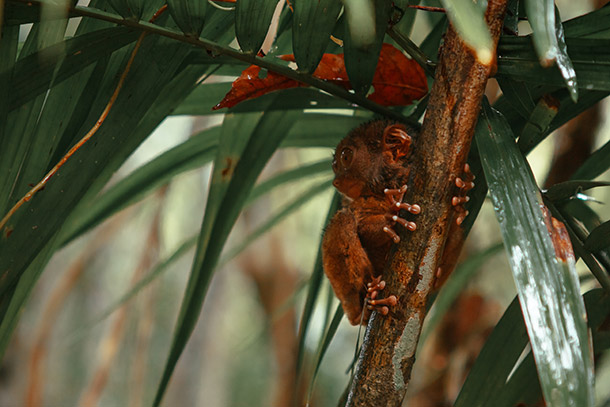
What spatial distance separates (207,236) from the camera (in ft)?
4.98

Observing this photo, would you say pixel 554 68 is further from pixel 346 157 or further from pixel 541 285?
pixel 346 157

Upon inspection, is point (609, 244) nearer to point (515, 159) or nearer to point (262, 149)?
point (515, 159)

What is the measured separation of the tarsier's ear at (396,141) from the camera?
5.49 feet

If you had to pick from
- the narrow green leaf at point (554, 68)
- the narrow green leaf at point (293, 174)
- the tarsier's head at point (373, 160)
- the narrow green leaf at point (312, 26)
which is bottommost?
the narrow green leaf at point (554, 68)

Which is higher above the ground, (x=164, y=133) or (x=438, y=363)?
(x=164, y=133)

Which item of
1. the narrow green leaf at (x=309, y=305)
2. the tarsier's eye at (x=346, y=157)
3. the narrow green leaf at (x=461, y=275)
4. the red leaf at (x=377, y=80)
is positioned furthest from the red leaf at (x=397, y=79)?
the narrow green leaf at (x=461, y=275)

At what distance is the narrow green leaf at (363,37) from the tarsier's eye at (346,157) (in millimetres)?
416

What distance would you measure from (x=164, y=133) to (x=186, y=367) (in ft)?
6.58

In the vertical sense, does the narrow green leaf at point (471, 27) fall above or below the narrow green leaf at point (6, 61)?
below

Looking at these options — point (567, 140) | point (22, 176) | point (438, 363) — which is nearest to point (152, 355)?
point (438, 363)

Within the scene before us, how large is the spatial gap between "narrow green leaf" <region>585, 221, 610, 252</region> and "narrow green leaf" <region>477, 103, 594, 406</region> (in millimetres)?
234

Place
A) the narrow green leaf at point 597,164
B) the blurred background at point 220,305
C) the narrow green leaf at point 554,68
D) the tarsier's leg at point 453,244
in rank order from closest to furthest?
the narrow green leaf at point 554,68
the tarsier's leg at point 453,244
the narrow green leaf at point 597,164
the blurred background at point 220,305

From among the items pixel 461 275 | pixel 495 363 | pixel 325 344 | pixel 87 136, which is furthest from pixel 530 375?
pixel 87 136

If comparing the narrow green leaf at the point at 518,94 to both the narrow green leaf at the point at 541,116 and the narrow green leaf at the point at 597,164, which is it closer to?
the narrow green leaf at the point at 541,116
